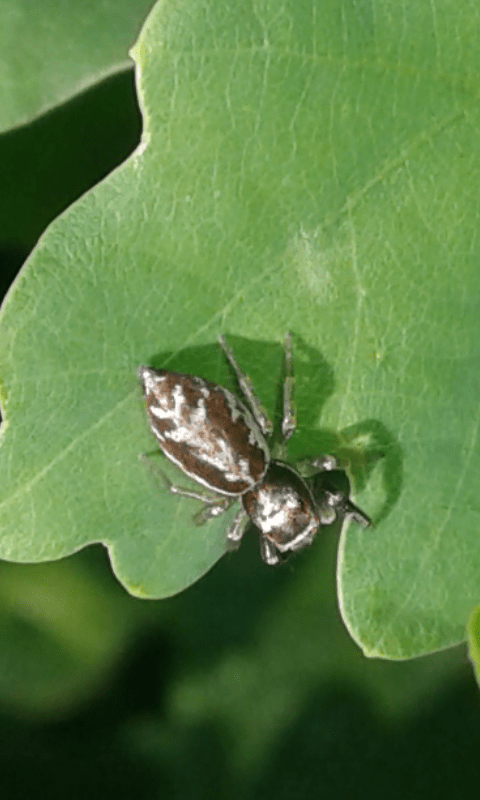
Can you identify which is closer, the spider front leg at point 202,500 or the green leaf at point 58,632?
the spider front leg at point 202,500

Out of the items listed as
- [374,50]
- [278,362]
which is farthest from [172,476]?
[374,50]

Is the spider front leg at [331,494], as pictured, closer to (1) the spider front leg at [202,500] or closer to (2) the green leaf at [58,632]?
(1) the spider front leg at [202,500]

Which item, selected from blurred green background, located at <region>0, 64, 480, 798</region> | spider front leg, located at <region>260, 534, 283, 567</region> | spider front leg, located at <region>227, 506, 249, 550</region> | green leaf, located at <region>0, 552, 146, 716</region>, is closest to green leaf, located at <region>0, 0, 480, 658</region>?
spider front leg, located at <region>227, 506, 249, 550</region>

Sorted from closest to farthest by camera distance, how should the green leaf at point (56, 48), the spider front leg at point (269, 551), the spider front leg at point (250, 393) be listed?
1. the spider front leg at point (250, 393)
2. the green leaf at point (56, 48)
3. the spider front leg at point (269, 551)

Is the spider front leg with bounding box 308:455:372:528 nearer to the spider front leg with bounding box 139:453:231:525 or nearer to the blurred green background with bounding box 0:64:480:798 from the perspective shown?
the spider front leg with bounding box 139:453:231:525

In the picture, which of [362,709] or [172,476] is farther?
[362,709]

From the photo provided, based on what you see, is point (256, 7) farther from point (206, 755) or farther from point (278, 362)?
point (206, 755)

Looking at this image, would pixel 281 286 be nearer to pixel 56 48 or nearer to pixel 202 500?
pixel 202 500

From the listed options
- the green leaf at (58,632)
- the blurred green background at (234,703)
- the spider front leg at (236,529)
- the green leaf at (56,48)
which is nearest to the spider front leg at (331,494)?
the spider front leg at (236,529)
